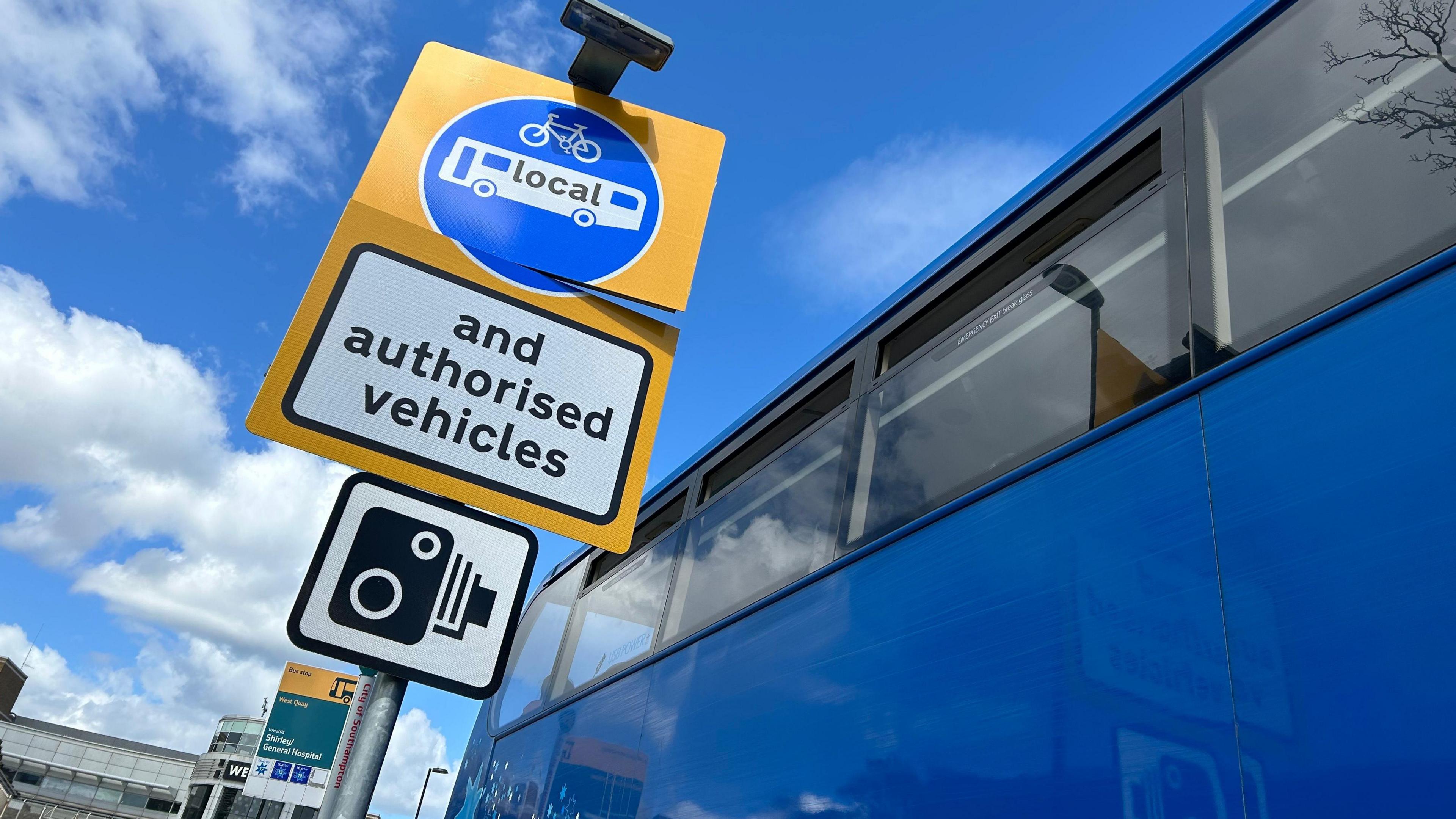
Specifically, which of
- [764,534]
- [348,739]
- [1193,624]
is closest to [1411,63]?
[1193,624]

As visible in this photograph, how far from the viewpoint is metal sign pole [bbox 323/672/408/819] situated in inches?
65.9

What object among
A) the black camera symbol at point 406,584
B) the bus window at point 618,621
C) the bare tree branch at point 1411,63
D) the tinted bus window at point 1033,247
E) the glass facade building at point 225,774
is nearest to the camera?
the black camera symbol at point 406,584

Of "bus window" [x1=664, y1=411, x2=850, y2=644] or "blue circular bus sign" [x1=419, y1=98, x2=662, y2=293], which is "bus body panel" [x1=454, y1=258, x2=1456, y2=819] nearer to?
"bus window" [x1=664, y1=411, x2=850, y2=644]

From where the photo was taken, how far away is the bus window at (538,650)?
7.26 metres

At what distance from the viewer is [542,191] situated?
2.80 metres

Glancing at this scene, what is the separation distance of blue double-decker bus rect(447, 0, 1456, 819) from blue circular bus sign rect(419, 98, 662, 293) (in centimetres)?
147

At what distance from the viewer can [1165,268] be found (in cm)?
292

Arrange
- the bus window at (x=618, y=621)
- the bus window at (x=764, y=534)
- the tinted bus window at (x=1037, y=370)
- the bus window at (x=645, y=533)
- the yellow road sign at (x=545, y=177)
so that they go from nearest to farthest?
the yellow road sign at (x=545, y=177) → the tinted bus window at (x=1037, y=370) → the bus window at (x=764, y=534) → the bus window at (x=618, y=621) → the bus window at (x=645, y=533)

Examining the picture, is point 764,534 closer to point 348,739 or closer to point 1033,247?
point 1033,247

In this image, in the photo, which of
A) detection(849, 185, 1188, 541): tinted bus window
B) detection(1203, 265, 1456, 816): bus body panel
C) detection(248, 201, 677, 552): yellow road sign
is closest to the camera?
detection(1203, 265, 1456, 816): bus body panel

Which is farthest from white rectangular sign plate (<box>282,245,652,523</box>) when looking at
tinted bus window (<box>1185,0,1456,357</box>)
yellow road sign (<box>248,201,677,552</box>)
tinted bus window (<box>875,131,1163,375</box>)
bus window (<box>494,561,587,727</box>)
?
bus window (<box>494,561,587,727</box>)

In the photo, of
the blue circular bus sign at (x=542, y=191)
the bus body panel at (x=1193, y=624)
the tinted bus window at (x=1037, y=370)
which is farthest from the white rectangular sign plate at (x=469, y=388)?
the tinted bus window at (x=1037, y=370)

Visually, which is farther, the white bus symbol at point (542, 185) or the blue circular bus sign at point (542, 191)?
the white bus symbol at point (542, 185)

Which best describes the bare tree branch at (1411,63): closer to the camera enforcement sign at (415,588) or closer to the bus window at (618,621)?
the camera enforcement sign at (415,588)
